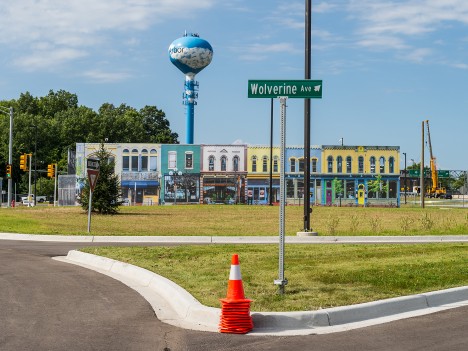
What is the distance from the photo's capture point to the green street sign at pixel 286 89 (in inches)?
406

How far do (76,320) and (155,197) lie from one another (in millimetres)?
72864

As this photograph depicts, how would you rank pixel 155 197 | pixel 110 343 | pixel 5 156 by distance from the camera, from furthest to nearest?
1. pixel 5 156
2. pixel 155 197
3. pixel 110 343

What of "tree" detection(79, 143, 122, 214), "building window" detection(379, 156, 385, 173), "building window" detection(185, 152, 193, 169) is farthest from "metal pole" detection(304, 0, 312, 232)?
"building window" detection(379, 156, 385, 173)

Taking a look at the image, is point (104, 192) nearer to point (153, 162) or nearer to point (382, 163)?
point (153, 162)

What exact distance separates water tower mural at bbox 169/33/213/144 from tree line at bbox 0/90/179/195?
21.4 metres

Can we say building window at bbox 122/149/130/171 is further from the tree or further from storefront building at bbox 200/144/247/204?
the tree

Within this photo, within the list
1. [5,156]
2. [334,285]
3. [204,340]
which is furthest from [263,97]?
[5,156]

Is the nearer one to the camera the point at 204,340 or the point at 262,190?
the point at 204,340

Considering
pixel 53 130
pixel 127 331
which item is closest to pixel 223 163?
pixel 53 130

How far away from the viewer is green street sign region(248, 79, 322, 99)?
406 inches

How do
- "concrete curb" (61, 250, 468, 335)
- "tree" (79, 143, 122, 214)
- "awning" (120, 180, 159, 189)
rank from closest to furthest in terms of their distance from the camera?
"concrete curb" (61, 250, 468, 335) < "tree" (79, 143, 122, 214) < "awning" (120, 180, 159, 189)

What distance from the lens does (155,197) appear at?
Answer: 3211 inches

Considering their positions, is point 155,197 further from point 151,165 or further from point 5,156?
point 5,156

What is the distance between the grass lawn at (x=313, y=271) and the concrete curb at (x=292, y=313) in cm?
27
